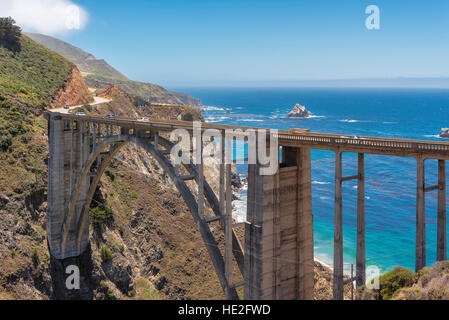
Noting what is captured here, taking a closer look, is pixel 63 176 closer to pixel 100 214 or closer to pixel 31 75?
pixel 100 214

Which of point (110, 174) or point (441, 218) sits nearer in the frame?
point (441, 218)

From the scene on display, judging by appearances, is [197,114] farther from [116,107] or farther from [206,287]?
[206,287]

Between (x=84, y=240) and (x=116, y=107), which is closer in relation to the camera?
(x=84, y=240)

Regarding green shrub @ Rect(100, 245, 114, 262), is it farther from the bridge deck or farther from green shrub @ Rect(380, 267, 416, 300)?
green shrub @ Rect(380, 267, 416, 300)

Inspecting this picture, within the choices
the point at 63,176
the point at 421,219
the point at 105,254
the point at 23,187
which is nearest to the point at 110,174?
the point at 63,176

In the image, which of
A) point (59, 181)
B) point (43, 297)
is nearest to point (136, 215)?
point (59, 181)

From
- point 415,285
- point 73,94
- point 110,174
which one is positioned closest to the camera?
point 415,285
